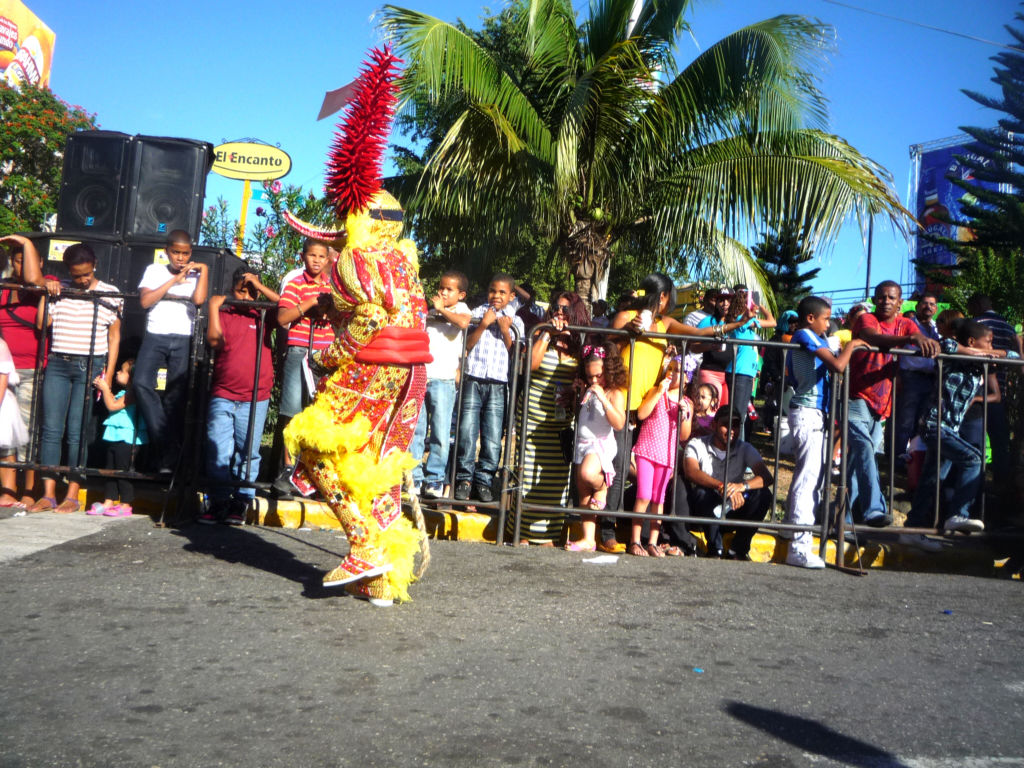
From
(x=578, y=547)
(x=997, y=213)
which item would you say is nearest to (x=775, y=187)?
(x=578, y=547)

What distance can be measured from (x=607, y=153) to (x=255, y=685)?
10794mm

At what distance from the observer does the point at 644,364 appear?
6367 millimetres

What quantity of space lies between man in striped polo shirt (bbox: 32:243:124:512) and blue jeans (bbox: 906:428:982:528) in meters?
5.76

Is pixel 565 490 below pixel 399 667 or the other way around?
the other way around

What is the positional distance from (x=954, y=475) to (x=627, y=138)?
7485 mm

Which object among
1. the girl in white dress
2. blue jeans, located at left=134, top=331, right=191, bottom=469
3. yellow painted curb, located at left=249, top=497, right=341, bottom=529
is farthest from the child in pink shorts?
blue jeans, located at left=134, top=331, right=191, bottom=469

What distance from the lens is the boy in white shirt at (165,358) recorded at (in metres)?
6.41

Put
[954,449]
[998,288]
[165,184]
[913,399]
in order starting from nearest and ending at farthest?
[954,449] < [913,399] < [165,184] < [998,288]

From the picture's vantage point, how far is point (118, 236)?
328 inches

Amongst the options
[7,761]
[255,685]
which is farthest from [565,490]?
[7,761]

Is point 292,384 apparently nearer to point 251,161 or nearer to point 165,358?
point 165,358

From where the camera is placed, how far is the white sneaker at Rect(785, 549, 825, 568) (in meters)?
5.95

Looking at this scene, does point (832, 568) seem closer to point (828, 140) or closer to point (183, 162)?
point (183, 162)

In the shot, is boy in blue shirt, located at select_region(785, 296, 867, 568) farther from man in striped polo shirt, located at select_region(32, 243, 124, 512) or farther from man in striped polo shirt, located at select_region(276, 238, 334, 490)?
man in striped polo shirt, located at select_region(32, 243, 124, 512)
